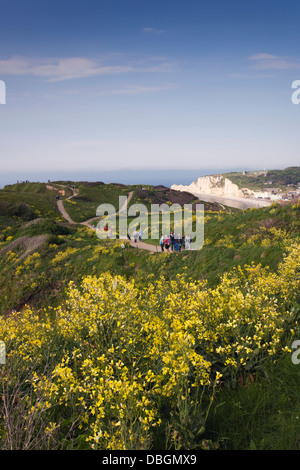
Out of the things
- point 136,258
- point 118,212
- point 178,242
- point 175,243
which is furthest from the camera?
point 118,212

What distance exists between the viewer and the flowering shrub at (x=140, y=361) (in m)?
4.46

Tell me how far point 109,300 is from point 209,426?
13.1ft

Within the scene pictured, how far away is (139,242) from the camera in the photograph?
35219 millimetres

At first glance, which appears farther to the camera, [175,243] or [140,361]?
[175,243]

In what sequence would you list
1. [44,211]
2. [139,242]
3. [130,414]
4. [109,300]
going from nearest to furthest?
1. [130,414]
2. [109,300]
3. [139,242]
4. [44,211]

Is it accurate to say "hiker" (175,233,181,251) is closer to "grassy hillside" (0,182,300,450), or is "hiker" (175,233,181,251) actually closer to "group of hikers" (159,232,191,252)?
"group of hikers" (159,232,191,252)

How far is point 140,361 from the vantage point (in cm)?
643

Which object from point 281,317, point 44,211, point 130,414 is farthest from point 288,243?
point 44,211

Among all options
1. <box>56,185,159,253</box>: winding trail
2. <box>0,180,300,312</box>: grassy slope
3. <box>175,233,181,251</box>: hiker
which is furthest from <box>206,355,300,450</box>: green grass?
<box>56,185,159,253</box>: winding trail

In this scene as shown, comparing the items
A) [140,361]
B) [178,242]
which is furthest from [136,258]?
[140,361]

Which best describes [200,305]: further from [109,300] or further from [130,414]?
[130,414]

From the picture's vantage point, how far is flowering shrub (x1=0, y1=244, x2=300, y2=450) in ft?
14.6

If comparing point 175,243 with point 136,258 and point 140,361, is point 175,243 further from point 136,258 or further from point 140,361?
point 140,361

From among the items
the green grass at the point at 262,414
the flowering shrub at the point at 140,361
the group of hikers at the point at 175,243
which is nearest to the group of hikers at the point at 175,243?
the group of hikers at the point at 175,243
